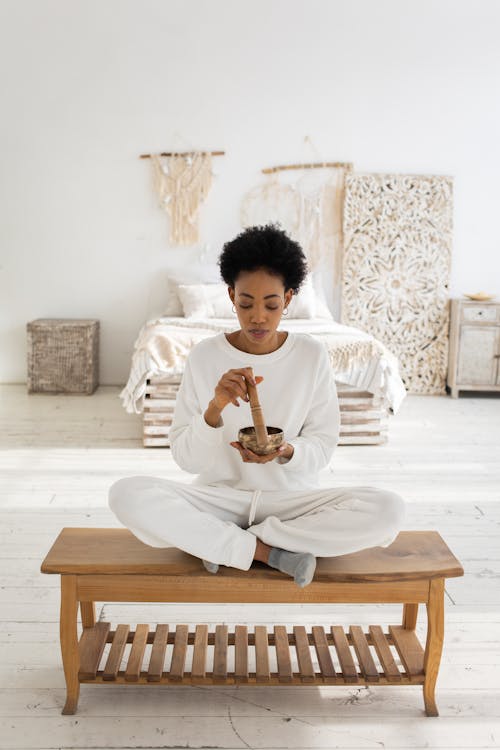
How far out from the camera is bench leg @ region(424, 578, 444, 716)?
1564mm

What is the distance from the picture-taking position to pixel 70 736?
4.94 feet

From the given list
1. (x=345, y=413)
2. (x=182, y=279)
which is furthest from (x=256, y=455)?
(x=182, y=279)

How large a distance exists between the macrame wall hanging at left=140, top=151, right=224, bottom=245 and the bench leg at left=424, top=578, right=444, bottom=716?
4.12 meters

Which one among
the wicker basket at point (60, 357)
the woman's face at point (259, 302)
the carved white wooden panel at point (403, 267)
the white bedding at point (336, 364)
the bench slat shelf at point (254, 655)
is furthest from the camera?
the carved white wooden panel at point (403, 267)

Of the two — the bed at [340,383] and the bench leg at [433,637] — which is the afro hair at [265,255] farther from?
the bed at [340,383]

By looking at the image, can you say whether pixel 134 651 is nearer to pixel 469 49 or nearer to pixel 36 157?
pixel 36 157

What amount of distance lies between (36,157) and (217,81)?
1.41 metres

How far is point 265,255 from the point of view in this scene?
1.75 m

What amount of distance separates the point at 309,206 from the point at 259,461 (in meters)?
4.05

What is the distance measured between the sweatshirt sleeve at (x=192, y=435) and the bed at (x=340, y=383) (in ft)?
6.32

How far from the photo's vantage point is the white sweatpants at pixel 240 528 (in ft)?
5.08

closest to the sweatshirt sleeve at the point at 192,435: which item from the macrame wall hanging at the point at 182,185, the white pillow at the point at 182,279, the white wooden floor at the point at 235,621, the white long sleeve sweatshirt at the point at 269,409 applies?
the white long sleeve sweatshirt at the point at 269,409

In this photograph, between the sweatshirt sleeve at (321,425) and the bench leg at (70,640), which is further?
the sweatshirt sleeve at (321,425)

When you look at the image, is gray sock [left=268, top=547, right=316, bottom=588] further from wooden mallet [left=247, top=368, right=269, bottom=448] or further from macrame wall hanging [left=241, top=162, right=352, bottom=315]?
macrame wall hanging [left=241, top=162, right=352, bottom=315]
